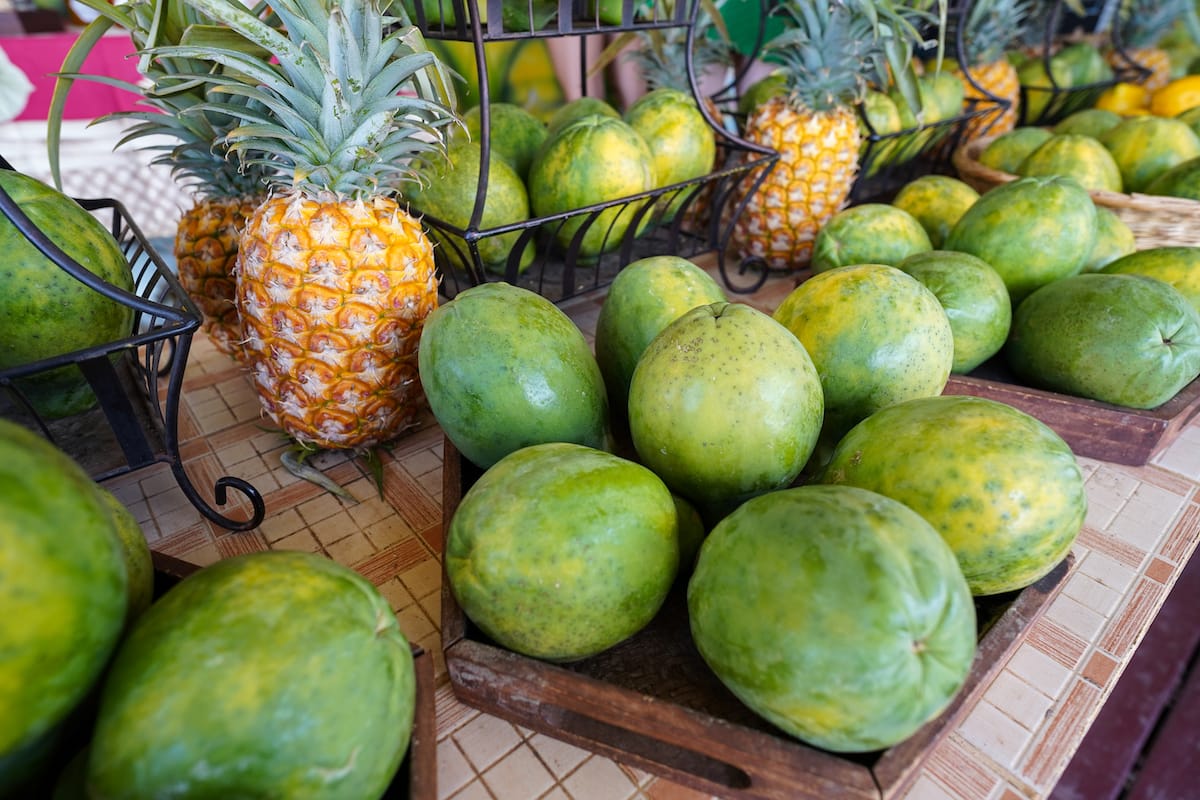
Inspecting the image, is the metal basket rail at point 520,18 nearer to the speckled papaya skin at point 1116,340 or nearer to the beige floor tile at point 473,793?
the speckled papaya skin at point 1116,340

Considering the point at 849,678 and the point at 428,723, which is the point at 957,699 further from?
the point at 428,723

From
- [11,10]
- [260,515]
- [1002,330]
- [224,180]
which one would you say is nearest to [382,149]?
[224,180]

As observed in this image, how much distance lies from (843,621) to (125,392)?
730mm

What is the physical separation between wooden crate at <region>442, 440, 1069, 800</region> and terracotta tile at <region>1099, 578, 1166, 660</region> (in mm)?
140

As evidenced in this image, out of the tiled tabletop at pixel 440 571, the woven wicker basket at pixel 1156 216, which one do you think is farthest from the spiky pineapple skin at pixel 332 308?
the woven wicker basket at pixel 1156 216

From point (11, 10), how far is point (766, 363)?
119 inches

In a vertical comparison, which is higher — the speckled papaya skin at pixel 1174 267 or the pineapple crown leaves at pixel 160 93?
the pineapple crown leaves at pixel 160 93

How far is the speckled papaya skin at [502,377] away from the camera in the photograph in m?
0.66

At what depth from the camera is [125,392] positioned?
0.70m

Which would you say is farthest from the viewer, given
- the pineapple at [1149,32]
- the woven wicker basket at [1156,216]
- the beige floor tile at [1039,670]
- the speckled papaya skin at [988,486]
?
the pineapple at [1149,32]

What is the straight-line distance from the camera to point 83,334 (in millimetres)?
728

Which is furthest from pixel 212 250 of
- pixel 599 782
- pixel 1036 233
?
pixel 1036 233

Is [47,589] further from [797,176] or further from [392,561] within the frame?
[797,176]

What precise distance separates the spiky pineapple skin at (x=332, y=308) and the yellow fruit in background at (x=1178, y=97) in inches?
83.0
